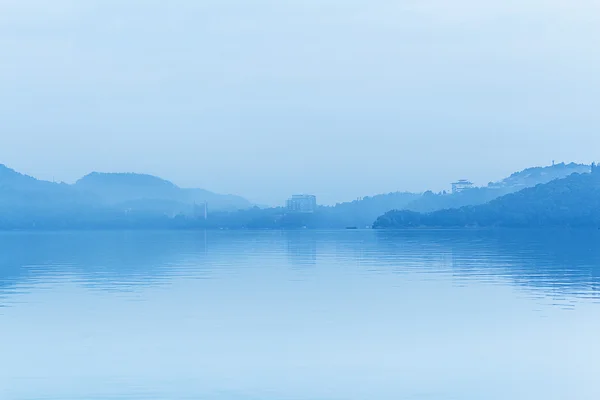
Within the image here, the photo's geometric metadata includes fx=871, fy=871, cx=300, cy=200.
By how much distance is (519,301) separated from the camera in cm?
4150

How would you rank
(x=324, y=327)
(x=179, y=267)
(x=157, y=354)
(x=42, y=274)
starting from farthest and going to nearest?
(x=179, y=267), (x=42, y=274), (x=324, y=327), (x=157, y=354)

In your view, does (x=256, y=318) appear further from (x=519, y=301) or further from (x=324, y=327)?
(x=519, y=301)

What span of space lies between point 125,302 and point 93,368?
56.4 feet

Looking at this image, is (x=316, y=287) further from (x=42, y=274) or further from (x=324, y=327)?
(x=42, y=274)

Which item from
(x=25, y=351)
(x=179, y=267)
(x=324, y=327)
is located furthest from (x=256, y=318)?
(x=179, y=267)

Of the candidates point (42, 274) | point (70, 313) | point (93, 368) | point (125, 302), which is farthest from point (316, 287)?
point (93, 368)

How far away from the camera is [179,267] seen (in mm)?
73000

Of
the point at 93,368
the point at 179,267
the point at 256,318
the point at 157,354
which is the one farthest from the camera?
the point at 179,267

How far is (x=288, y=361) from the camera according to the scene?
83.9ft

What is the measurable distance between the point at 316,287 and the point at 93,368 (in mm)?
27243

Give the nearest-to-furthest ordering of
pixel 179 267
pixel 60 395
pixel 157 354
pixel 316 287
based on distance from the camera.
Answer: pixel 60 395 → pixel 157 354 → pixel 316 287 → pixel 179 267

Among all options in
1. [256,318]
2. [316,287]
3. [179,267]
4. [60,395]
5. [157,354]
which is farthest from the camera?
[179,267]

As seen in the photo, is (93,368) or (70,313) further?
(70,313)

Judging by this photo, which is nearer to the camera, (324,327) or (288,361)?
(288,361)
